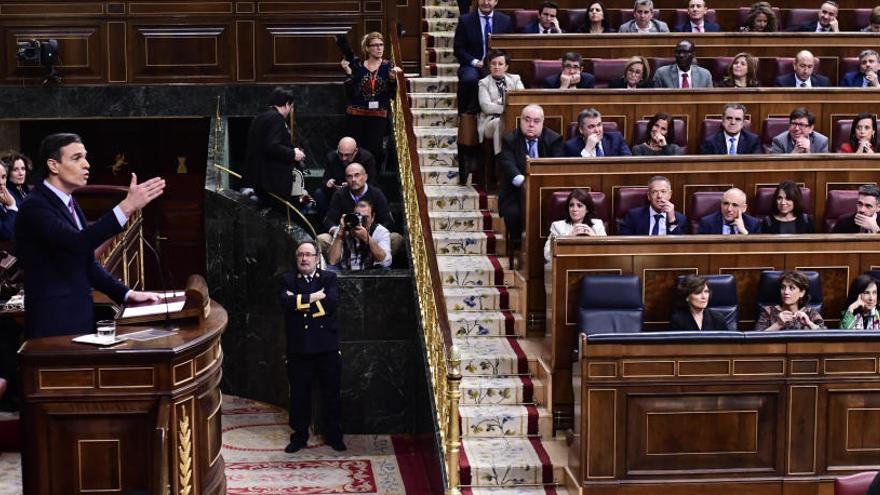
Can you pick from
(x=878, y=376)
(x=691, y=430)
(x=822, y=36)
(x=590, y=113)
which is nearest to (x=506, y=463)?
(x=691, y=430)

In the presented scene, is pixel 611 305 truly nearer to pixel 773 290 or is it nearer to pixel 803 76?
pixel 773 290

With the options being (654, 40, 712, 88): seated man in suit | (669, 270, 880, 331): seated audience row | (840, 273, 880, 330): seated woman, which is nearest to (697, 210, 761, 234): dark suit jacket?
(669, 270, 880, 331): seated audience row

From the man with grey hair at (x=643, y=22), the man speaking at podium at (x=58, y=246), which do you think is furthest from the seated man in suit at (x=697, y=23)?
the man speaking at podium at (x=58, y=246)

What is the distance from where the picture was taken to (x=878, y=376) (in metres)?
4.85

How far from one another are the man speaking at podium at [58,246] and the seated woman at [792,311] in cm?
246

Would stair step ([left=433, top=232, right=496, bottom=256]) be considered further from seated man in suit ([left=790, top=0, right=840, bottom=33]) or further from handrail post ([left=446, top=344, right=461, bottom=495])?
seated man in suit ([left=790, top=0, right=840, bottom=33])

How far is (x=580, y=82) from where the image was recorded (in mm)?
6934

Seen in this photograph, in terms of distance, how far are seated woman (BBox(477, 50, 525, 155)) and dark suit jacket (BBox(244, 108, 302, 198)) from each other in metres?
0.98

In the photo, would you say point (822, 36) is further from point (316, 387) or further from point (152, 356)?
point (152, 356)

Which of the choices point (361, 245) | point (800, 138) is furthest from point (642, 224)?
point (361, 245)

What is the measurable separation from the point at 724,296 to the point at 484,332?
1.13 m

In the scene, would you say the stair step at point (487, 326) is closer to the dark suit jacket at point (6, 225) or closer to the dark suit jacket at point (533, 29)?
the dark suit jacket at point (6, 225)

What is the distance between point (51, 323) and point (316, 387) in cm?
302

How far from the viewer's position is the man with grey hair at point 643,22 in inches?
299
